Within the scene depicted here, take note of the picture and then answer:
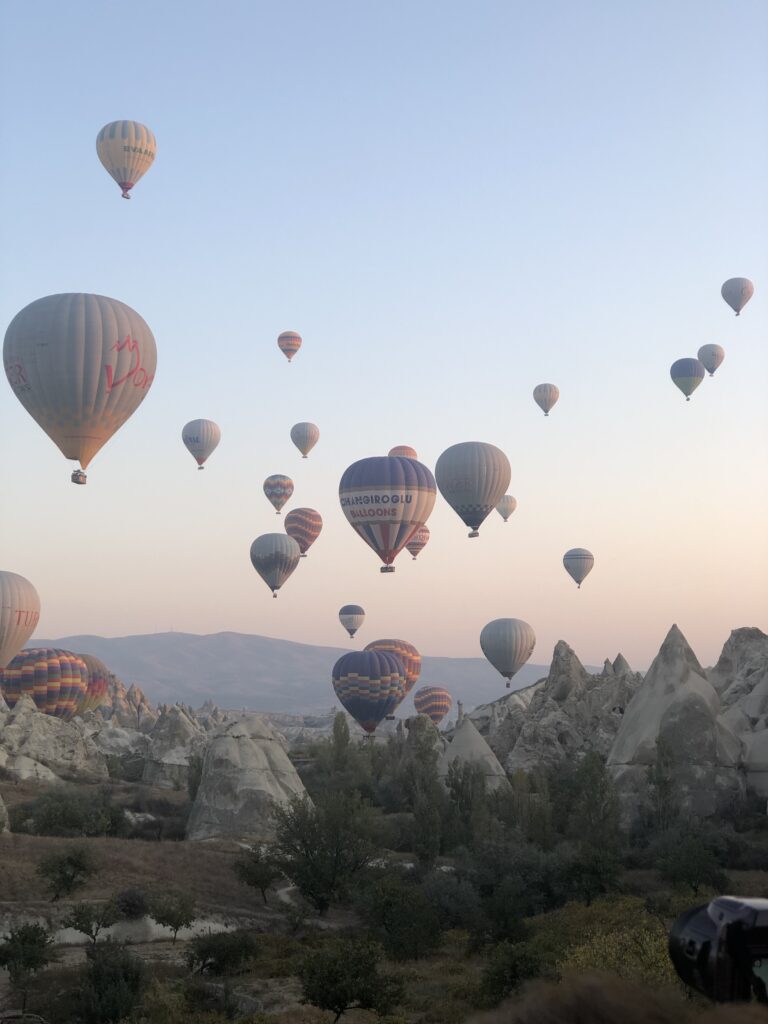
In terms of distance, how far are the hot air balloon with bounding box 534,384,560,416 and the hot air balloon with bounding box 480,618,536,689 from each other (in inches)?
770

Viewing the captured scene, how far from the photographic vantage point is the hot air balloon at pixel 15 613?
7006 cm

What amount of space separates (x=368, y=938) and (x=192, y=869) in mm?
9411

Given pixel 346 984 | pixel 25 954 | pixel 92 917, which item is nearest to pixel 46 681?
pixel 92 917

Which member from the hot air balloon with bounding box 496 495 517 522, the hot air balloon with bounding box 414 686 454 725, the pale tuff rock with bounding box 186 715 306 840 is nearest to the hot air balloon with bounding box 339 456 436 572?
the pale tuff rock with bounding box 186 715 306 840

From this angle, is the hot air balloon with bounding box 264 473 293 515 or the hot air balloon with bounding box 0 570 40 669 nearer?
the hot air balloon with bounding box 0 570 40 669

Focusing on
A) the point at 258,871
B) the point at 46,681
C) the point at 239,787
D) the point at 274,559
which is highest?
the point at 274,559

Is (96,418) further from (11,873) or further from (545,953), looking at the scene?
(545,953)

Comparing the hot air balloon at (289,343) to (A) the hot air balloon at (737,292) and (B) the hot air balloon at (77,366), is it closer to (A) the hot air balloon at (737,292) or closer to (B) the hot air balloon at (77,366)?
(A) the hot air balloon at (737,292)

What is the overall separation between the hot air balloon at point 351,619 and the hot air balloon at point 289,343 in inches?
1728

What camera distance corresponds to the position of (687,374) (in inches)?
3204

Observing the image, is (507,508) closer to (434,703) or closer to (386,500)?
(434,703)

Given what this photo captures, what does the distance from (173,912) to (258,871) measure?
511cm

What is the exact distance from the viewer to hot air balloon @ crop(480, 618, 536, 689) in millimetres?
92500

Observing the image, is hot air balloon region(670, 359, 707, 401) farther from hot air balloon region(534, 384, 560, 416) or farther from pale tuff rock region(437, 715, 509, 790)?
pale tuff rock region(437, 715, 509, 790)
